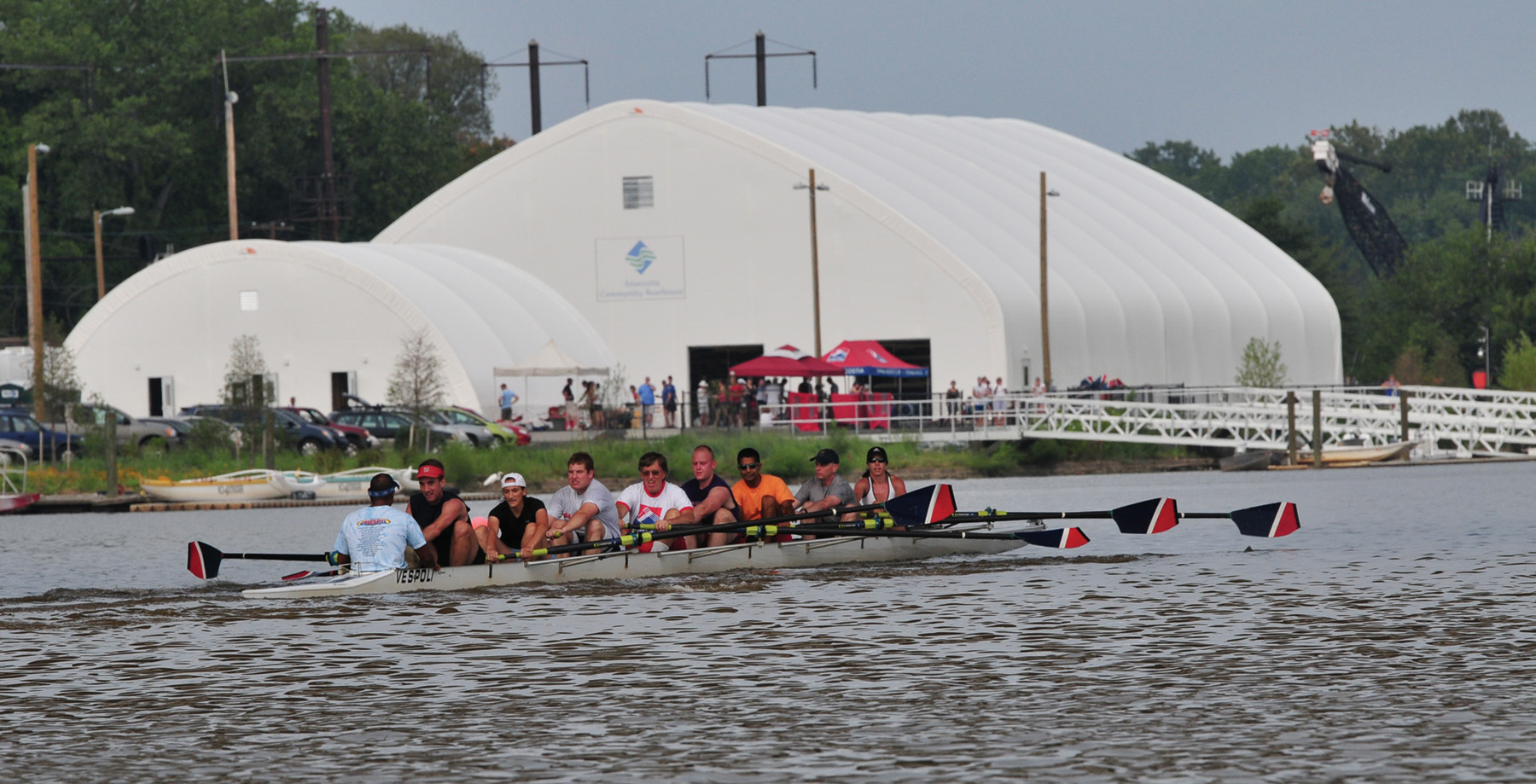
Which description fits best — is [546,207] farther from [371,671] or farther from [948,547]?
[371,671]

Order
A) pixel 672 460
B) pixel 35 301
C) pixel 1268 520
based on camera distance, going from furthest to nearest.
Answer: pixel 35 301 < pixel 672 460 < pixel 1268 520

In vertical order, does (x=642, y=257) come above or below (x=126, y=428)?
above

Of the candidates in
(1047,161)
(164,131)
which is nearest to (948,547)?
(1047,161)

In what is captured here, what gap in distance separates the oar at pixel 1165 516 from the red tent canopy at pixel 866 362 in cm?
3235

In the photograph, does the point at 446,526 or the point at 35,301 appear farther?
the point at 35,301

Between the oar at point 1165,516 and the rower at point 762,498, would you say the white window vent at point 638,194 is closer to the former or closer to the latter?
the oar at point 1165,516

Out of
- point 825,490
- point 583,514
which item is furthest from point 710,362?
point 583,514

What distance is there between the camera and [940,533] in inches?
889

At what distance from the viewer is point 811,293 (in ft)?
217

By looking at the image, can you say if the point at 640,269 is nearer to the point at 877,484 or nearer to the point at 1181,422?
the point at 1181,422

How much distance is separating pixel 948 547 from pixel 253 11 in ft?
260

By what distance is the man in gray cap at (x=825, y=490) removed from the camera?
74.3 feet

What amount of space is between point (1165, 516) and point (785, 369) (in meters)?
32.4

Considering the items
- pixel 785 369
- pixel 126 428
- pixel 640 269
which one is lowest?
pixel 126 428
